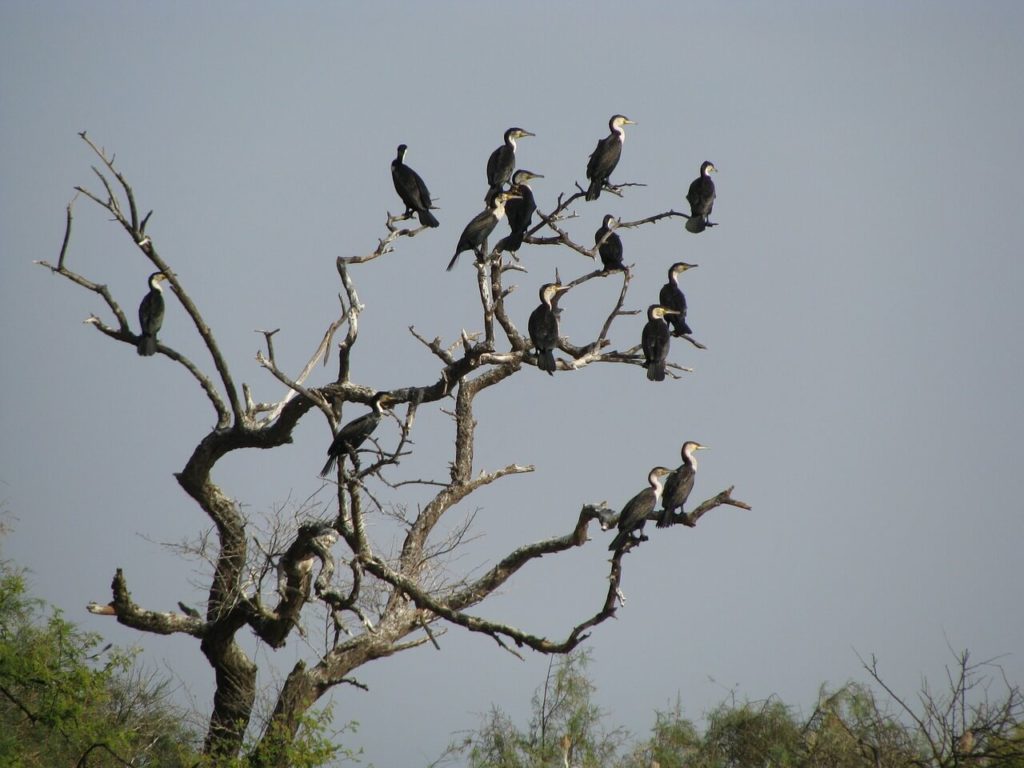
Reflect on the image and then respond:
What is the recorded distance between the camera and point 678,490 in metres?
9.37

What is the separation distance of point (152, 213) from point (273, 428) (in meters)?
1.82

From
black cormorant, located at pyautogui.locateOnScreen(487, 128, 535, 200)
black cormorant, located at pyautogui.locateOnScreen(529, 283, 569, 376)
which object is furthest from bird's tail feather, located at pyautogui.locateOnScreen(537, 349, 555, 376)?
black cormorant, located at pyautogui.locateOnScreen(487, 128, 535, 200)

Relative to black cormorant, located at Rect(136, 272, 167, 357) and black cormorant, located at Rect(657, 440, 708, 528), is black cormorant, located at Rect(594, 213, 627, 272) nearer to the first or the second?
black cormorant, located at Rect(657, 440, 708, 528)

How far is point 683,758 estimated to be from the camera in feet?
38.9

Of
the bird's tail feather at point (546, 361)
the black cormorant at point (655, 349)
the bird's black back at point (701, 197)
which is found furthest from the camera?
the bird's black back at point (701, 197)

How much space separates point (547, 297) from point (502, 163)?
1.56 meters

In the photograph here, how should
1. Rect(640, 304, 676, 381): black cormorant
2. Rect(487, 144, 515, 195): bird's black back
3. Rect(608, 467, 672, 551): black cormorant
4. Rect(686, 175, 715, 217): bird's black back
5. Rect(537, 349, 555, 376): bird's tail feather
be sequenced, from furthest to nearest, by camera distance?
Rect(686, 175, 715, 217): bird's black back
Rect(487, 144, 515, 195): bird's black back
Rect(640, 304, 676, 381): black cormorant
Rect(537, 349, 555, 376): bird's tail feather
Rect(608, 467, 672, 551): black cormorant

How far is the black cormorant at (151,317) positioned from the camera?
10.1m

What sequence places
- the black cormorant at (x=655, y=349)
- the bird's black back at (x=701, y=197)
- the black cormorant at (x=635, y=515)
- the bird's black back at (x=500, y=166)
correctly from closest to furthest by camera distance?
1. the black cormorant at (x=635, y=515)
2. the black cormorant at (x=655, y=349)
3. the bird's black back at (x=500, y=166)
4. the bird's black back at (x=701, y=197)

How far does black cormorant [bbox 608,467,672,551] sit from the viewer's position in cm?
875

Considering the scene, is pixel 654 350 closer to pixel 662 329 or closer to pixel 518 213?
pixel 662 329

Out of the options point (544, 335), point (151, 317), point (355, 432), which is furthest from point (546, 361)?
point (151, 317)

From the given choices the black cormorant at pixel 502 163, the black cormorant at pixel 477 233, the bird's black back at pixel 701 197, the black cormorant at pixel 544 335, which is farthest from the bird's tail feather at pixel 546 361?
the bird's black back at pixel 701 197

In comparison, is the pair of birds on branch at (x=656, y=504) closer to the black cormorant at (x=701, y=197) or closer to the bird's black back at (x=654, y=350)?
the bird's black back at (x=654, y=350)
